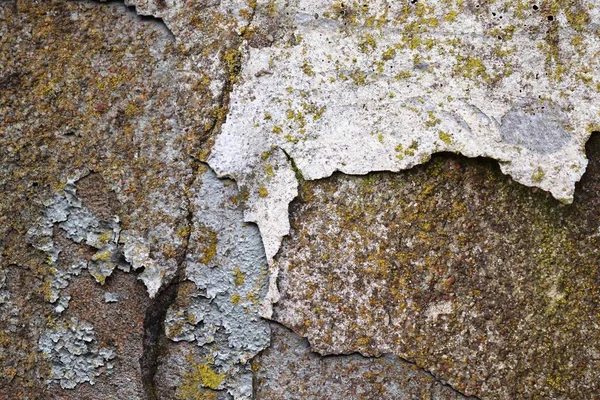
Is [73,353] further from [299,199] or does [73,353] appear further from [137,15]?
[137,15]

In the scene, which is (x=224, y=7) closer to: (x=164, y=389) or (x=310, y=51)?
(x=310, y=51)

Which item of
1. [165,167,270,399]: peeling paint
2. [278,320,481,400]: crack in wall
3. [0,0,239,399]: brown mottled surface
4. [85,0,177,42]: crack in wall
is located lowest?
[278,320,481,400]: crack in wall

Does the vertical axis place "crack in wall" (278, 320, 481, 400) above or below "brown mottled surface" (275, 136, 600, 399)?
below

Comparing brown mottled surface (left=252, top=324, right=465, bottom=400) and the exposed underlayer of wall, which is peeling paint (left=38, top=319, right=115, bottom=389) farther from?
brown mottled surface (left=252, top=324, right=465, bottom=400)

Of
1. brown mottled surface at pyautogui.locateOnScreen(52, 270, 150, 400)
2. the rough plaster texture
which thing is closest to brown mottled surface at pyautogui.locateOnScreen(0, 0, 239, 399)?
brown mottled surface at pyautogui.locateOnScreen(52, 270, 150, 400)

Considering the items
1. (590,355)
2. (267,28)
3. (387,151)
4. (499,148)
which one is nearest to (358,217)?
(387,151)

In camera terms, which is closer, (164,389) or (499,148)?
(499,148)

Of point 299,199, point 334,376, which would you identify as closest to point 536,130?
point 299,199
